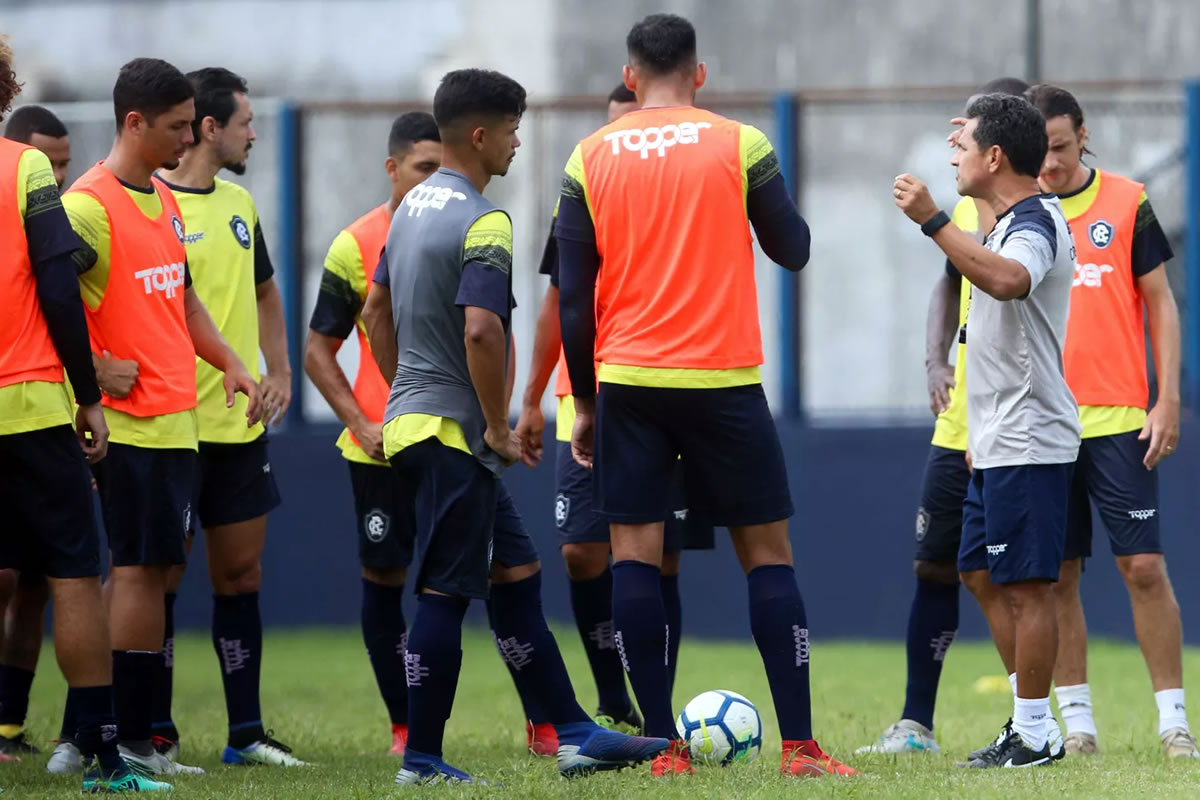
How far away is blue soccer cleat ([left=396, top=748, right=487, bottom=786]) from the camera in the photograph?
5.17 m

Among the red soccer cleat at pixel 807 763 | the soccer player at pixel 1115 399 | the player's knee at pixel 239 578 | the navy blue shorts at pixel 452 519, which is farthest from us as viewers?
the player's knee at pixel 239 578

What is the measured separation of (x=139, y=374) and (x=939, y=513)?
2.99 m

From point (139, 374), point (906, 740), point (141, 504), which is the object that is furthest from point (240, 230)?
point (906, 740)

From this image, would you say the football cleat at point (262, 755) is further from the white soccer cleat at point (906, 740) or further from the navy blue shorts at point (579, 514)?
the white soccer cleat at point (906, 740)

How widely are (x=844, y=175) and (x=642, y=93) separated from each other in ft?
25.7

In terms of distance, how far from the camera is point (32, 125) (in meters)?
7.07

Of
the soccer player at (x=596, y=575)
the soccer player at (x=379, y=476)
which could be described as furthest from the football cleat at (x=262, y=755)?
the soccer player at (x=596, y=575)

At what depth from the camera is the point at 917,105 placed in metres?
11.1

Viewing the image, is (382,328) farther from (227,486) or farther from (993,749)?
(993,749)

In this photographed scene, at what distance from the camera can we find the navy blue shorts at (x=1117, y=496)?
20.4 feet

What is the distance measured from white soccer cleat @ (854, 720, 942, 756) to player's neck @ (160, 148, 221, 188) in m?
3.34

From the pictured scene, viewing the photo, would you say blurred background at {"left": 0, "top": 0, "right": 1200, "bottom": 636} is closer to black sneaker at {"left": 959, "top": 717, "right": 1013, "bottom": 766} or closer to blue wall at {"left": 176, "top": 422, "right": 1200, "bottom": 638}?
blue wall at {"left": 176, "top": 422, "right": 1200, "bottom": 638}

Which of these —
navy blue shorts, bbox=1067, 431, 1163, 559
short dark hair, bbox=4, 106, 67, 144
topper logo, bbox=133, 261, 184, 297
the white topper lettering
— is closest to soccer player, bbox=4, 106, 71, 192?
short dark hair, bbox=4, 106, 67, 144

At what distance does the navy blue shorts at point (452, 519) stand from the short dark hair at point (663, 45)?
137cm
